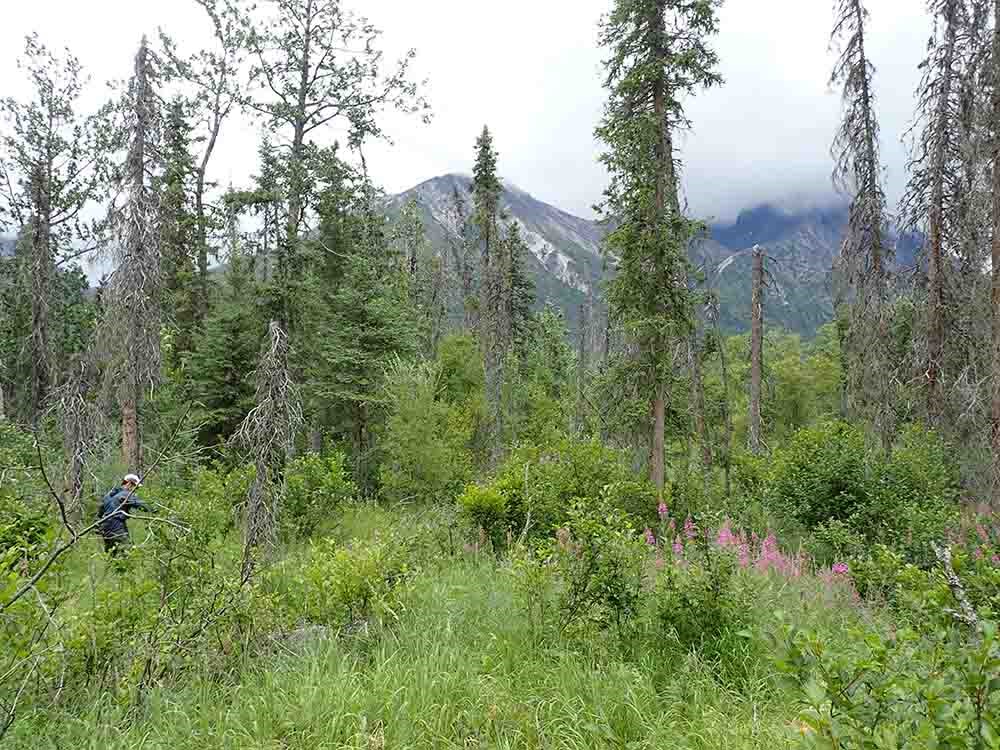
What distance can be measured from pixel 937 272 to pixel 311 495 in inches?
506

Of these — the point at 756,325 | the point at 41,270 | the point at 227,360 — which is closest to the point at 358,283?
the point at 227,360

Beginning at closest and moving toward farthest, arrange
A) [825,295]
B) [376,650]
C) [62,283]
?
[376,650] → [825,295] → [62,283]

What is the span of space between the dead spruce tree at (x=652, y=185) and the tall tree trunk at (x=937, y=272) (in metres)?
4.27

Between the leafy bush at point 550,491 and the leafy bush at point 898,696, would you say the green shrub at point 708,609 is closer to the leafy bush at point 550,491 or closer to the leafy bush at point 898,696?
the leafy bush at point 898,696

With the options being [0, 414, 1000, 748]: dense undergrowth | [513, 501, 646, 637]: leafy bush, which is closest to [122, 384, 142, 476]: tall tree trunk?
[0, 414, 1000, 748]: dense undergrowth

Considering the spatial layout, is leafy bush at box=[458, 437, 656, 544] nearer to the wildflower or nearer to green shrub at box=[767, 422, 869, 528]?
green shrub at box=[767, 422, 869, 528]

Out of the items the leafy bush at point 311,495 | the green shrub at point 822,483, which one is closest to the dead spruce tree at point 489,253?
the leafy bush at point 311,495

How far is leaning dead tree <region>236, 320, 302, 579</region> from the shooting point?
5.22 meters

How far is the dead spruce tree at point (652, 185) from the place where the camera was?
1140 cm

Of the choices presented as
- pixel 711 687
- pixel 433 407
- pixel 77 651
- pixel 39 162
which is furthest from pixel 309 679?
pixel 39 162

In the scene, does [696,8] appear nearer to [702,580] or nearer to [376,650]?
[702,580]

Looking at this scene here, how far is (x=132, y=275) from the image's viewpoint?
9.34 metres

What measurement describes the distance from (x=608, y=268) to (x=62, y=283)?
59.2ft

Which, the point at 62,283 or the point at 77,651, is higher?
the point at 62,283
